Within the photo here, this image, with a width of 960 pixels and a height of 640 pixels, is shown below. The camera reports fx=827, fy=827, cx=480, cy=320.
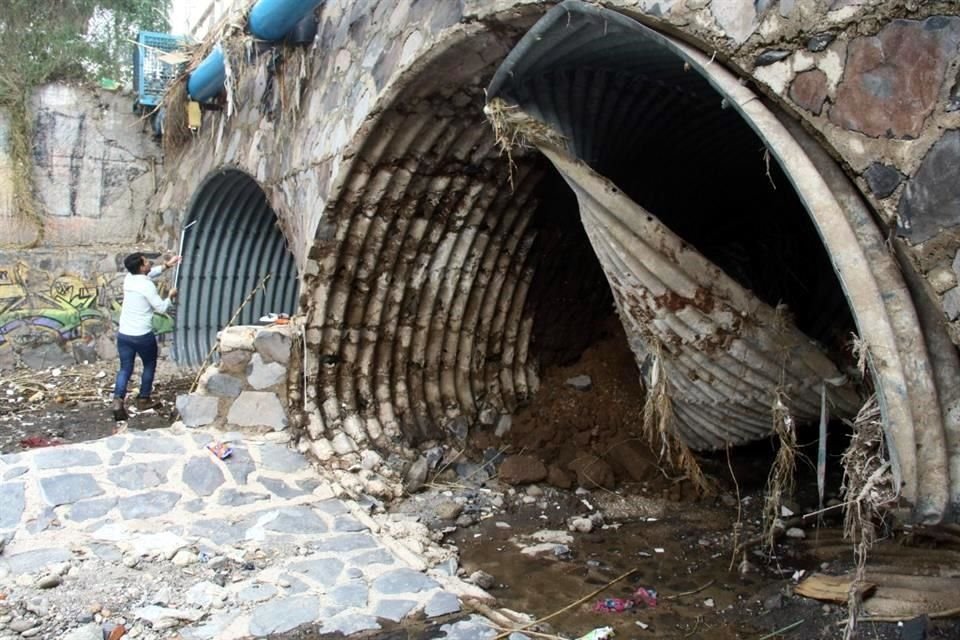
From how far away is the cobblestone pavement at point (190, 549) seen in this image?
13.0 feet

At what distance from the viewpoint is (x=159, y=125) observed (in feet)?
37.6

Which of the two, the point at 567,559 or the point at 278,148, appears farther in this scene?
the point at 278,148

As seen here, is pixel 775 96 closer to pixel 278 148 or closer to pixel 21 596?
pixel 21 596

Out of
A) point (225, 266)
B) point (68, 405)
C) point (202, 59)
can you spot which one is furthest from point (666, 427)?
point (225, 266)

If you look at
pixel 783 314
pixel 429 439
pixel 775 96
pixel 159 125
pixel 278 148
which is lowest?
pixel 429 439

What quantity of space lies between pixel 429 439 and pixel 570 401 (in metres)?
1.36

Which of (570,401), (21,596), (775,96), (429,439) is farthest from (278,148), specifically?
(775,96)

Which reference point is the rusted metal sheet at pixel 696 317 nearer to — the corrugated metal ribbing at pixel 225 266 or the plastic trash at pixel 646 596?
the plastic trash at pixel 646 596

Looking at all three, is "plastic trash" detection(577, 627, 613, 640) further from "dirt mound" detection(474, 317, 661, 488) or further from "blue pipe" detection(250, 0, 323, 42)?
"blue pipe" detection(250, 0, 323, 42)

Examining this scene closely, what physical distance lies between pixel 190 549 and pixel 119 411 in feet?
12.5

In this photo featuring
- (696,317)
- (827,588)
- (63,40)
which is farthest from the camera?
(63,40)

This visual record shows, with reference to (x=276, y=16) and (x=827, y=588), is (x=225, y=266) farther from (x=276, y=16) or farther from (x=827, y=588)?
(x=827, y=588)

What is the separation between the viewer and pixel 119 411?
7910mm

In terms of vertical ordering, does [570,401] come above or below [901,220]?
below
